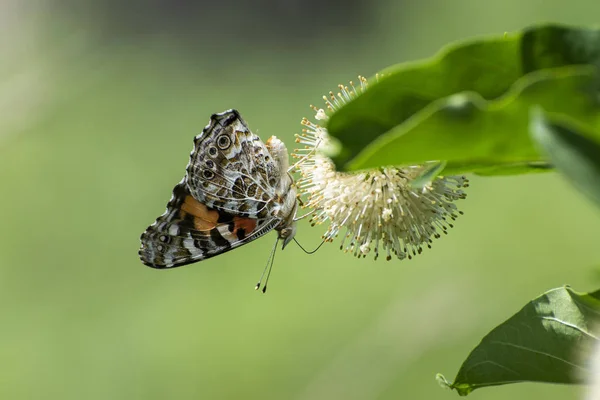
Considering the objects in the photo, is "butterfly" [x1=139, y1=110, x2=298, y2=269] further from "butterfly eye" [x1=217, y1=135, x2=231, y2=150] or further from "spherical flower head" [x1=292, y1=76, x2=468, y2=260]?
"spherical flower head" [x1=292, y1=76, x2=468, y2=260]

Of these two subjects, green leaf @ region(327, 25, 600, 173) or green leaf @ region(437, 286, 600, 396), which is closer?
green leaf @ region(327, 25, 600, 173)

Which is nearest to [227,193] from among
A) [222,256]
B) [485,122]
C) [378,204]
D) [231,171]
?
[231,171]

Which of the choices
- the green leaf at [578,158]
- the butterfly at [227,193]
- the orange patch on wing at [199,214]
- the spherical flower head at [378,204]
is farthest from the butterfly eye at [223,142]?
the green leaf at [578,158]

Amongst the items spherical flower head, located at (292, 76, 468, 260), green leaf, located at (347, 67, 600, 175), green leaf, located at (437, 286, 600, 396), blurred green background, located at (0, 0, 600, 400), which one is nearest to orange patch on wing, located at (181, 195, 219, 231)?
spherical flower head, located at (292, 76, 468, 260)

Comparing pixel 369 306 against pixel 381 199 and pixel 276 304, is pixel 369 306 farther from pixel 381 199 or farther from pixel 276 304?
pixel 381 199

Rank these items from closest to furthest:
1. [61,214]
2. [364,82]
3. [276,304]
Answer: [364,82] → [276,304] → [61,214]

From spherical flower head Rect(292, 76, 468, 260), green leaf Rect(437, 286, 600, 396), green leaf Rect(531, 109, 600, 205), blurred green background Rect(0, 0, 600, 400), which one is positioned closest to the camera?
green leaf Rect(531, 109, 600, 205)

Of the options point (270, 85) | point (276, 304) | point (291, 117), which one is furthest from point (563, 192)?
point (270, 85)
